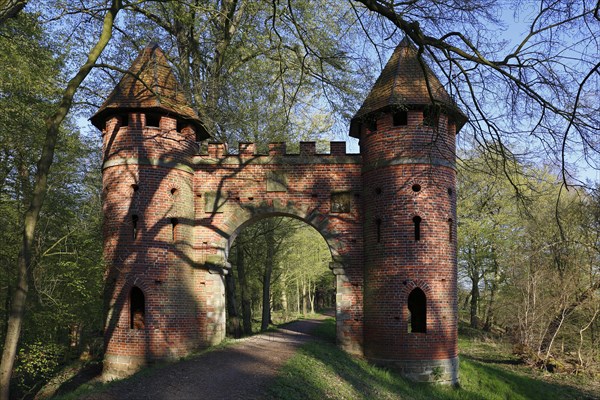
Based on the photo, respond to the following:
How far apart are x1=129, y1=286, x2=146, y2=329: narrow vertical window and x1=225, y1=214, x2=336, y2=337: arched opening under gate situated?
107 inches

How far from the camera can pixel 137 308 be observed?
1323 centimetres

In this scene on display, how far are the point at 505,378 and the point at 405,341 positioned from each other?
5033mm

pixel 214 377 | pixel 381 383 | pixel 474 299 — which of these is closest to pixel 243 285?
pixel 381 383

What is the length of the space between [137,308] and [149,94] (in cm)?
591

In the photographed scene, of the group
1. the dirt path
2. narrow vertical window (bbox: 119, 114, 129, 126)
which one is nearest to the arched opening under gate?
the dirt path

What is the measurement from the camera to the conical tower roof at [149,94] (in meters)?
12.7

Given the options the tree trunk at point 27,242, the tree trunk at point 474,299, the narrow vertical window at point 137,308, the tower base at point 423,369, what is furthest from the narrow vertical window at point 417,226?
the tree trunk at point 474,299

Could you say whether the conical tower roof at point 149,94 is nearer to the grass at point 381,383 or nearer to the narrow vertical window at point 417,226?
the narrow vertical window at point 417,226

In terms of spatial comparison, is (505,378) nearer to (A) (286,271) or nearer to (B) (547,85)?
(B) (547,85)

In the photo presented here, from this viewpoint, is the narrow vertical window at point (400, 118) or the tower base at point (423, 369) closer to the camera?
the tower base at point (423, 369)

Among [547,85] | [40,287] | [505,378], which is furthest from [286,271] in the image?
[547,85]

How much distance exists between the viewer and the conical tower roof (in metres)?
12.7

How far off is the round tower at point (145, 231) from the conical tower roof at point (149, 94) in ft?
0.10

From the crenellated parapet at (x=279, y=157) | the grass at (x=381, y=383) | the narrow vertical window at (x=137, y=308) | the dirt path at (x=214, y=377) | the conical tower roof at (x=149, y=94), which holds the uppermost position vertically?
the conical tower roof at (x=149, y=94)
